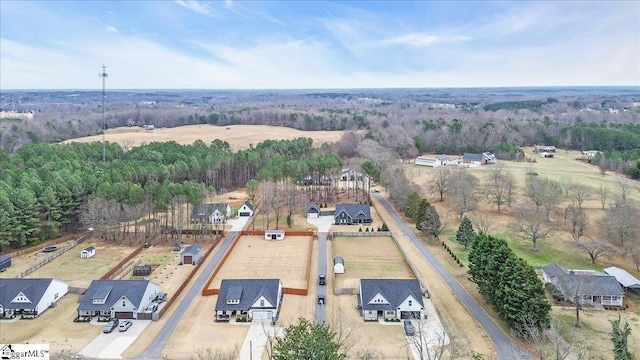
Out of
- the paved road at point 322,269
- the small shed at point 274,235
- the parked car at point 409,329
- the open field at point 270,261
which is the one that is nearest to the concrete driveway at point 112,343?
the open field at point 270,261

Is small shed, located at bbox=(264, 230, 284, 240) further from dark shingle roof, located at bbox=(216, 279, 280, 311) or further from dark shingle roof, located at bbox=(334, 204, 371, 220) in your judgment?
dark shingle roof, located at bbox=(216, 279, 280, 311)

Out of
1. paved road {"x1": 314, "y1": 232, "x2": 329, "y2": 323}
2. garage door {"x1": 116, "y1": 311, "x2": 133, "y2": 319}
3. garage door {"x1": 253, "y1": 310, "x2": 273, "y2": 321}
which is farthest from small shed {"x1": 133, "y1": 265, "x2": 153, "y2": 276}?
paved road {"x1": 314, "y1": 232, "x2": 329, "y2": 323}

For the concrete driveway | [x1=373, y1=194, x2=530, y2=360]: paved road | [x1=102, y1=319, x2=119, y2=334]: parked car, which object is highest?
[x1=373, y1=194, x2=530, y2=360]: paved road

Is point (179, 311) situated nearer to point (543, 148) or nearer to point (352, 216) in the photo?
point (352, 216)

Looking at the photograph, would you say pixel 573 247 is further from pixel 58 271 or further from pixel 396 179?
pixel 58 271

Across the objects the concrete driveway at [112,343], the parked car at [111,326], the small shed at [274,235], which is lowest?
the concrete driveway at [112,343]

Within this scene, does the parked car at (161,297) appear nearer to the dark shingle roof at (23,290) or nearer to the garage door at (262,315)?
the garage door at (262,315)

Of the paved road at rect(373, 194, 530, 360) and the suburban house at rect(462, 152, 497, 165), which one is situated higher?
the suburban house at rect(462, 152, 497, 165)

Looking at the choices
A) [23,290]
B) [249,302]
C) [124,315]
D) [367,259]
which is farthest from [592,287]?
[23,290]
